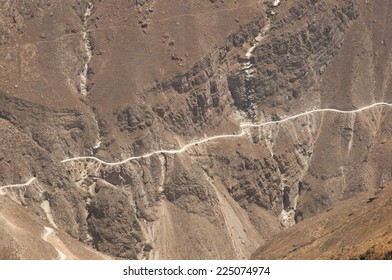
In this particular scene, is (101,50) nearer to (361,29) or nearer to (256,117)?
Answer: (256,117)

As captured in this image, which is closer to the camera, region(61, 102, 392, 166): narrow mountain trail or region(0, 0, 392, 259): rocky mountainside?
region(0, 0, 392, 259): rocky mountainside

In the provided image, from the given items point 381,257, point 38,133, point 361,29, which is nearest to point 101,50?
point 38,133

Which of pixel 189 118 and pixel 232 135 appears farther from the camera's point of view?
pixel 232 135

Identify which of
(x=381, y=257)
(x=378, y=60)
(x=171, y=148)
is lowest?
(x=381, y=257)

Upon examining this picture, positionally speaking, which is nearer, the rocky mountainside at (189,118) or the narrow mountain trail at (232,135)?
the rocky mountainside at (189,118)

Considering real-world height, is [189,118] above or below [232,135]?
above

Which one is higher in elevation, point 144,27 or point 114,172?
point 144,27
